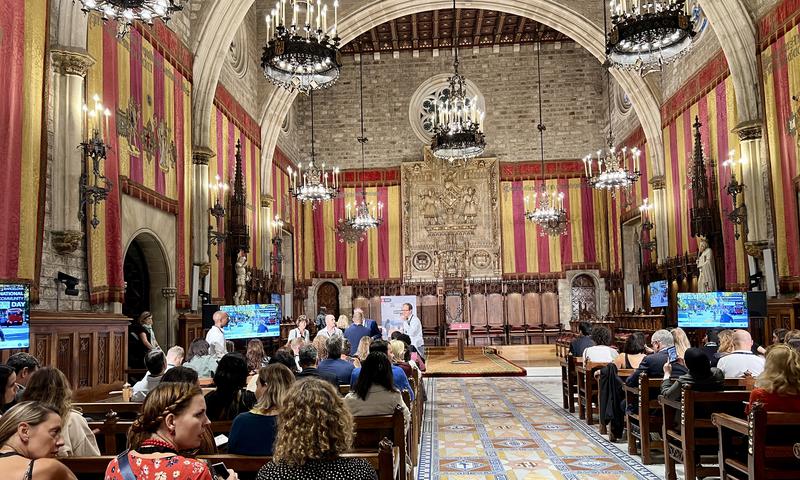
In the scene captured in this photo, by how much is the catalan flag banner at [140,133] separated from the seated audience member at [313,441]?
6.63 meters

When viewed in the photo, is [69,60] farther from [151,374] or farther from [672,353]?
[672,353]

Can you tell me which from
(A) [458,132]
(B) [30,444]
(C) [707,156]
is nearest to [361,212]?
(A) [458,132]

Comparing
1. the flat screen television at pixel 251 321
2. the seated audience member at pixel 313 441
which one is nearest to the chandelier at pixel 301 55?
the flat screen television at pixel 251 321

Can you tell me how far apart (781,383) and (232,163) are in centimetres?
1337

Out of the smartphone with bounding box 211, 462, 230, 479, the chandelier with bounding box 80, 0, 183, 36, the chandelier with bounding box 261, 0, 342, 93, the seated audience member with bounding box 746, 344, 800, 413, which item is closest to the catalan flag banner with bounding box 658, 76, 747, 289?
the chandelier with bounding box 261, 0, 342, 93

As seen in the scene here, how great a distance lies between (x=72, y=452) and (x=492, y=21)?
65.8ft

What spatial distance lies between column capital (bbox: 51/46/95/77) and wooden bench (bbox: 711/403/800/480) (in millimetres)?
7489

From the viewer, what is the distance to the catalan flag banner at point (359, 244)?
22.9 m

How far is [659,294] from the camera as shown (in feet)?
54.4

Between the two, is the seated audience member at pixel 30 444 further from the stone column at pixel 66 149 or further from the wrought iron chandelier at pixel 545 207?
the wrought iron chandelier at pixel 545 207

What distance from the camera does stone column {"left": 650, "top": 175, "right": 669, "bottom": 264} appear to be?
16797 mm

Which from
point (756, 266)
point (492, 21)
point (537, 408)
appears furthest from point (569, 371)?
point (492, 21)

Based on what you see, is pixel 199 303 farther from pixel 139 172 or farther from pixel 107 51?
pixel 107 51

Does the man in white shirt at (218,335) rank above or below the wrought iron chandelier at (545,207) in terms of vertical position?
below
